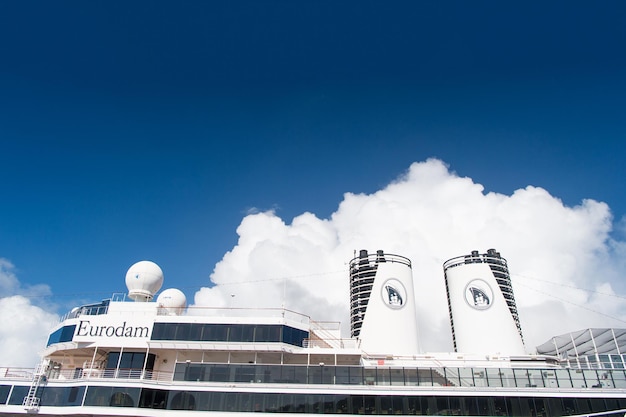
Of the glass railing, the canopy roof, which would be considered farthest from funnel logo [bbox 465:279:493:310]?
the glass railing

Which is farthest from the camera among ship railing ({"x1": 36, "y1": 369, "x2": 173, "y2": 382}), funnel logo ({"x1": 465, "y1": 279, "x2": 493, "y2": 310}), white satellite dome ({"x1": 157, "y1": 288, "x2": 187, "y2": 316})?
funnel logo ({"x1": 465, "y1": 279, "x2": 493, "y2": 310})

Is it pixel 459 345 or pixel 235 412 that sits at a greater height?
pixel 459 345

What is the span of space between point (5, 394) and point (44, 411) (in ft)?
10.4

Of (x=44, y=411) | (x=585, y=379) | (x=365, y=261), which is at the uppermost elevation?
(x=365, y=261)

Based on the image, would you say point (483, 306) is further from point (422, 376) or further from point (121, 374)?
point (121, 374)

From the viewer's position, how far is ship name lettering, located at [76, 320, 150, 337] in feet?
105

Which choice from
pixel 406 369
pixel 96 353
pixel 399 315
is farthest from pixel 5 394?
pixel 399 315

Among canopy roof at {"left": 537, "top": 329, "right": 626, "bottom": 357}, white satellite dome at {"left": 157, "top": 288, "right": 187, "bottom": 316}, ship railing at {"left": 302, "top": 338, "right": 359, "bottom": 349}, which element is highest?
white satellite dome at {"left": 157, "top": 288, "right": 187, "bottom": 316}

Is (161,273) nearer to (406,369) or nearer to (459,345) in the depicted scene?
(406,369)

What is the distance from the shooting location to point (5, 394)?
29141 millimetres

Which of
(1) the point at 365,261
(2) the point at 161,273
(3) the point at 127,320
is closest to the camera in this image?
(3) the point at 127,320

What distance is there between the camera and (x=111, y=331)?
32.2 metres

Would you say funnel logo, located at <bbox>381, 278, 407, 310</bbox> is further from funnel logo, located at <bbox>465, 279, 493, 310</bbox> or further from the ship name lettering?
the ship name lettering

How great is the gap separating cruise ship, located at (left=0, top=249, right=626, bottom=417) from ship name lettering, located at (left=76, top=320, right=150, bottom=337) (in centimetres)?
8
